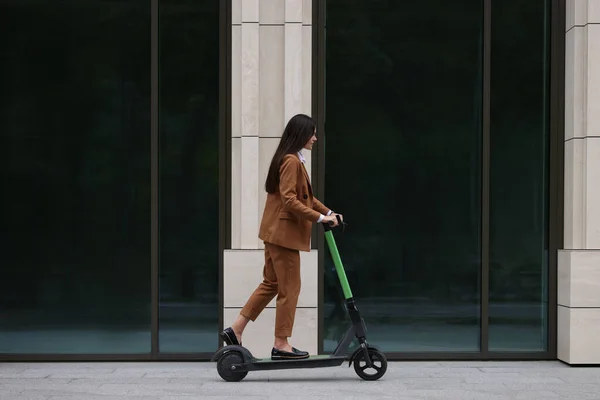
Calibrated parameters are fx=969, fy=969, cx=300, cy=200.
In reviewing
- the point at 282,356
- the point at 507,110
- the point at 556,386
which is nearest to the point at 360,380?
the point at 282,356

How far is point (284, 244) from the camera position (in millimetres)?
7441

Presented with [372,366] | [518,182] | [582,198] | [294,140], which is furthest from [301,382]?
[582,198]

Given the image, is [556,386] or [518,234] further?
[518,234]

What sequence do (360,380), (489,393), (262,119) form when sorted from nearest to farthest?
(489,393)
(360,380)
(262,119)

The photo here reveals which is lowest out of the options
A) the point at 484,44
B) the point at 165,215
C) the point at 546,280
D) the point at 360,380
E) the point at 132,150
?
the point at 360,380

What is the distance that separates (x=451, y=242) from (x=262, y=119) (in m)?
2.03

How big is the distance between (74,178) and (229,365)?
2431mm

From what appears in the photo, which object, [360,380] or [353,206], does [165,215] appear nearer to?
[353,206]

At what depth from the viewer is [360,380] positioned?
24.9ft

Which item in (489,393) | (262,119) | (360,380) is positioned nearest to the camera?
(489,393)

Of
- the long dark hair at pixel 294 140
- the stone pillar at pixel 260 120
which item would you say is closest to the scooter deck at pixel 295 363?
the stone pillar at pixel 260 120

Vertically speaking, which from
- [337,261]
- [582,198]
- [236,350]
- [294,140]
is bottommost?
[236,350]

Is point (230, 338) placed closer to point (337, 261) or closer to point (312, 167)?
point (337, 261)

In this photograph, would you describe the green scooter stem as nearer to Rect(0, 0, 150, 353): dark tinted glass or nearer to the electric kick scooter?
the electric kick scooter
